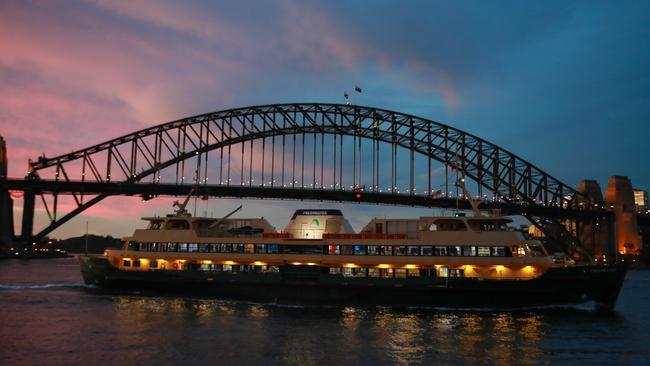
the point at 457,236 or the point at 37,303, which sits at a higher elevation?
the point at 457,236

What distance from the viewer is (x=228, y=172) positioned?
9969 centimetres

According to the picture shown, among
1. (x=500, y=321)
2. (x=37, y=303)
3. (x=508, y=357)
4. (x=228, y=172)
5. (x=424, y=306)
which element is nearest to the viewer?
(x=508, y=357)

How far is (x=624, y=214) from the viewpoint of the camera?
108750mm

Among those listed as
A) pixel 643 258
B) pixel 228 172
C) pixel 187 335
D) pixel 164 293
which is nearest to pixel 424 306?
pixel 187 335

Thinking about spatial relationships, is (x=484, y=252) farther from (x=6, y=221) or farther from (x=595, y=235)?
(x=6, y=221)

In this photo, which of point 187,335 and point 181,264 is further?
point 181,264

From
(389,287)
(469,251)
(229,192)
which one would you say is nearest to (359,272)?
(389,287)

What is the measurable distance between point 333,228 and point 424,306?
802cm

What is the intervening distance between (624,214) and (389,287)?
90100 millimetres

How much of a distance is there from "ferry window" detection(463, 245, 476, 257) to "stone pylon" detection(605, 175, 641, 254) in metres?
85.2

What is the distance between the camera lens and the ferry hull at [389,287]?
110 feet

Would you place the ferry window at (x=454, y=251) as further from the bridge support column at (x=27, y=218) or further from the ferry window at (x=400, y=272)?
the bridge support column at (x=27, y=218)

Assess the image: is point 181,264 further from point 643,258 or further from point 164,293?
point 643,258

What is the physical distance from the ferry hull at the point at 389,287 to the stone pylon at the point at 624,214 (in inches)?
3189
